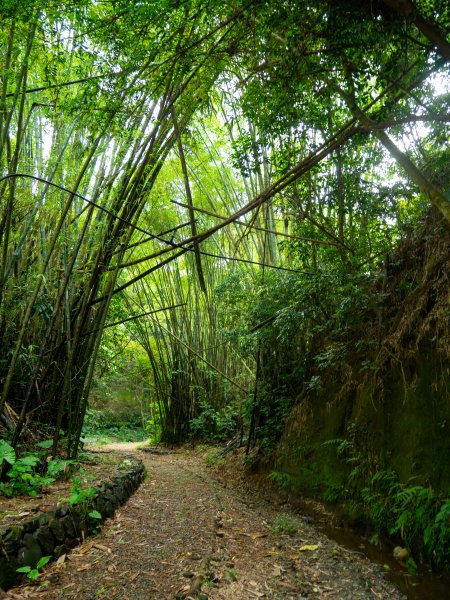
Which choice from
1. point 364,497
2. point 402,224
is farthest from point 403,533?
point 402,224

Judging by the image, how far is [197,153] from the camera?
602cm

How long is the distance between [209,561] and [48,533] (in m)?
0.88

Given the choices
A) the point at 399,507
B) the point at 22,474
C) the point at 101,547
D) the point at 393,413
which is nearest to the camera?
the point at 101,547

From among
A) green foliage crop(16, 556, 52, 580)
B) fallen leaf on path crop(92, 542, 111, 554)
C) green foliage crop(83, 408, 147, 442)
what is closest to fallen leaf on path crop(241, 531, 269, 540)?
fallen leaf on path crop(92, 542, 111, 554)

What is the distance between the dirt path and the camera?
6.36 ft

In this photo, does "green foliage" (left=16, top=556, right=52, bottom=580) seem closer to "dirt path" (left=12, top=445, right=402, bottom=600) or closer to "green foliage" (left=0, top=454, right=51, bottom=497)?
"dirt path" (left=12, top=445, right=402, bottom=600)

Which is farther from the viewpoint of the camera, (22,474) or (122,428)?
(122,428)

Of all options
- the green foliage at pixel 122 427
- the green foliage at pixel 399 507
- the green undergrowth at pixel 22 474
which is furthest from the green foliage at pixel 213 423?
the green foliage at pixel 122 427

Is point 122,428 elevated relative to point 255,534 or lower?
lower

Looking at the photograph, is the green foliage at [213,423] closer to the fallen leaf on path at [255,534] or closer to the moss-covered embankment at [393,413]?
the moss-covered embankment at [393,413]

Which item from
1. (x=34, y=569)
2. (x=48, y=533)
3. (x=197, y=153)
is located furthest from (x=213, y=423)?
(x=34, y=569)

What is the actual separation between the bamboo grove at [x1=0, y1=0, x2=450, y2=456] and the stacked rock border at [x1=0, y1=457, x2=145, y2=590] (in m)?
0.68

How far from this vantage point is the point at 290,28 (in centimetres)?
217

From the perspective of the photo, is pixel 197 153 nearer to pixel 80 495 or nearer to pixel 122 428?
pixel 80 495
